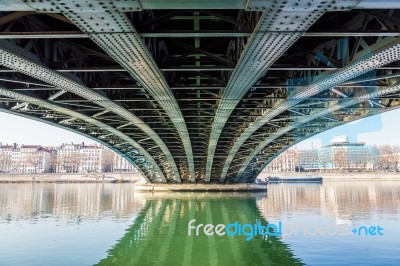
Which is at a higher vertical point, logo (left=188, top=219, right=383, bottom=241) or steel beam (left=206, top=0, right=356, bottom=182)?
steel beam (left=206, top=0, right=356, bottom=182)

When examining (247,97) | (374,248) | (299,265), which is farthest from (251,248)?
(247,97)

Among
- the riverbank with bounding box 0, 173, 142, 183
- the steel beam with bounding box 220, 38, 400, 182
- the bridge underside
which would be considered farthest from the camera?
the riverbank with bounding box 0, 173, 142, 183

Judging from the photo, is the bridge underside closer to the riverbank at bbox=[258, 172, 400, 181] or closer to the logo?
the logo

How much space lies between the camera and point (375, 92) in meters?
16.7

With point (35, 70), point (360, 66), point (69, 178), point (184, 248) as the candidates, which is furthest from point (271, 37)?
point (69, 178)

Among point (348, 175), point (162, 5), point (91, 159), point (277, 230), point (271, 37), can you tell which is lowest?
point (277, 230)

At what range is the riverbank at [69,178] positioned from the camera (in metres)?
131

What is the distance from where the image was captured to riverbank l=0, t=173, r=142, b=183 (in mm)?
131000

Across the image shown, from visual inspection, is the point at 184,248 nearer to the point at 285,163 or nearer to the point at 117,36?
the point at 117,36

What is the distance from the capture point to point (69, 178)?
136125 millimetres

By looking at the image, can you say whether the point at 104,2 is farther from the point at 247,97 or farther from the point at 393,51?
the point at 247,97

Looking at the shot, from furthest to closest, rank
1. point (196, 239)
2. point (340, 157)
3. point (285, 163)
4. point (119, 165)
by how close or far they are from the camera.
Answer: point (119, 165), point (285, 163), point (340, 157), point (196, 239)

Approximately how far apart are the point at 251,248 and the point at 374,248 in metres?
6.31

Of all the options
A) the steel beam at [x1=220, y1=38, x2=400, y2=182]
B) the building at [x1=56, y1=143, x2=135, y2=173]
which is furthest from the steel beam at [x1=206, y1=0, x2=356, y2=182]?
the building at [x1=56, y1=143, x2=135, y2=173]
